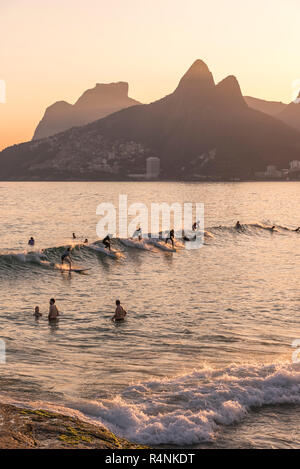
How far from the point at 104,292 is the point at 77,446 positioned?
21.0 m

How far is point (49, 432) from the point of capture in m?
12.3

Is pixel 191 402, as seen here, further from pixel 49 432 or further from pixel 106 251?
pixel 106 251

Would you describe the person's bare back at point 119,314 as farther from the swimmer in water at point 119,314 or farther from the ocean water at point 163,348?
the ocean water at point 163,348

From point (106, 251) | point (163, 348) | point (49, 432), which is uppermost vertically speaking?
point (106, 251)

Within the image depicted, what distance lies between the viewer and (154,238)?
56.6 meters

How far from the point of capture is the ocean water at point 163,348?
14.2 m

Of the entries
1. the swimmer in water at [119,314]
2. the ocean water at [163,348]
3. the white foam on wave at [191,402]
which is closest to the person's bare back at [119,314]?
the swimmer in water at [119,314]

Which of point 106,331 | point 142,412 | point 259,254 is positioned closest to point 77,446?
point 142,412

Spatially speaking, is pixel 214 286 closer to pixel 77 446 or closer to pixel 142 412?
pixel 142 412

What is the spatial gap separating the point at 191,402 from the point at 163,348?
582cm

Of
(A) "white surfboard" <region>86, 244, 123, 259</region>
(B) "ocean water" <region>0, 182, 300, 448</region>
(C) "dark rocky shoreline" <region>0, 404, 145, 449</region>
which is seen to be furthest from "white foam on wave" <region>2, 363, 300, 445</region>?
(A) "white surfboard" <region>86, 244, 123, 259</region>

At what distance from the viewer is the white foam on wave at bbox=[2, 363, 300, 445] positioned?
529 inches

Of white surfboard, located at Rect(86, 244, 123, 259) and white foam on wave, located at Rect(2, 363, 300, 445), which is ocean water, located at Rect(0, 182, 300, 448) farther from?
white surfboard, located at Rect(86, 244, 123, 259)

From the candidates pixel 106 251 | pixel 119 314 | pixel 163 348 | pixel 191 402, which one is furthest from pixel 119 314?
pixel 106 251
